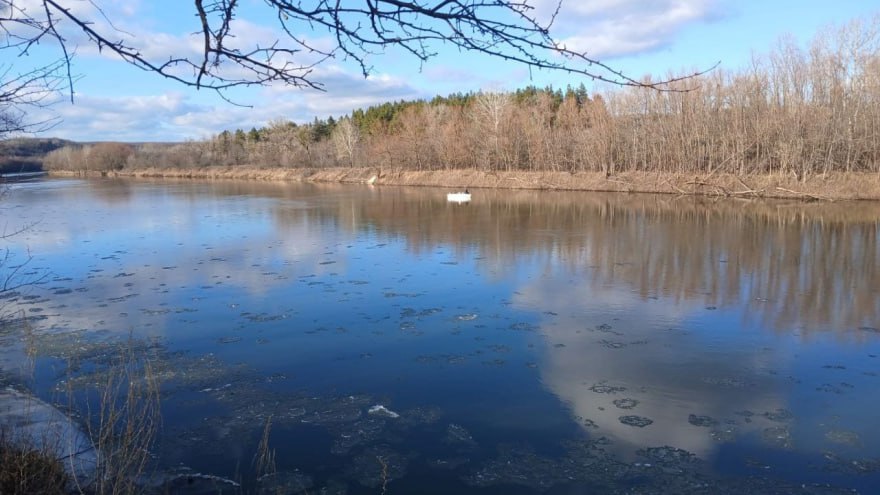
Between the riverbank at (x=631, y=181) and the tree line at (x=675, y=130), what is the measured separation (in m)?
0.89

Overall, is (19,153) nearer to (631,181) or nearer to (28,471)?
(28,471)

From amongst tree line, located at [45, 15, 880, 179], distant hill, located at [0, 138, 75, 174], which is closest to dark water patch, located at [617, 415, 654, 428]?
distant hill, located at [0, 138, 75, 174]

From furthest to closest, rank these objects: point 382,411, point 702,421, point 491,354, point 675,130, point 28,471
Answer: point 675,130, point 491,354, point 382,411, point 702,421, point 28,471

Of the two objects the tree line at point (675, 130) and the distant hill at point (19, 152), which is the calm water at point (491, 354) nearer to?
the distant hill at point (19, 152)

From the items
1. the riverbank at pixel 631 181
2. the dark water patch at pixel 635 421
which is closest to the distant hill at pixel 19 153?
the dark water patch at pixel 635 421

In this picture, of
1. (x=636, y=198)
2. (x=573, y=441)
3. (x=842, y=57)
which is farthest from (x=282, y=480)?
(x=842, y=57)

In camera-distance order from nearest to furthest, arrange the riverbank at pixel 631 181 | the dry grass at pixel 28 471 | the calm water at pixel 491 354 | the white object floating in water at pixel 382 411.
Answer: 1. the dry grass at pixel 28 471
2. the calm water at pixel 491 354
3. the white object floating in water at pixel 382 411
4. the riverbank at pixel 631 181

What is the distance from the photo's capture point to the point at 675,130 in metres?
32.3

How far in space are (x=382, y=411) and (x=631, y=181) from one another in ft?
98.3

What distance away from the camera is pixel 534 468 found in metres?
4.74

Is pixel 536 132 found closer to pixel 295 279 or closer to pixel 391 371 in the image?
pixel 295 279

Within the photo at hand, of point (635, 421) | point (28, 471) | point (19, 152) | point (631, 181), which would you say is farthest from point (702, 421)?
point (631, 181)

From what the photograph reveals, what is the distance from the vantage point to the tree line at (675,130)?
91.5 feet

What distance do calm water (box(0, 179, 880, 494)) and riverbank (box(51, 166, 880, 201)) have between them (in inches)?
461
